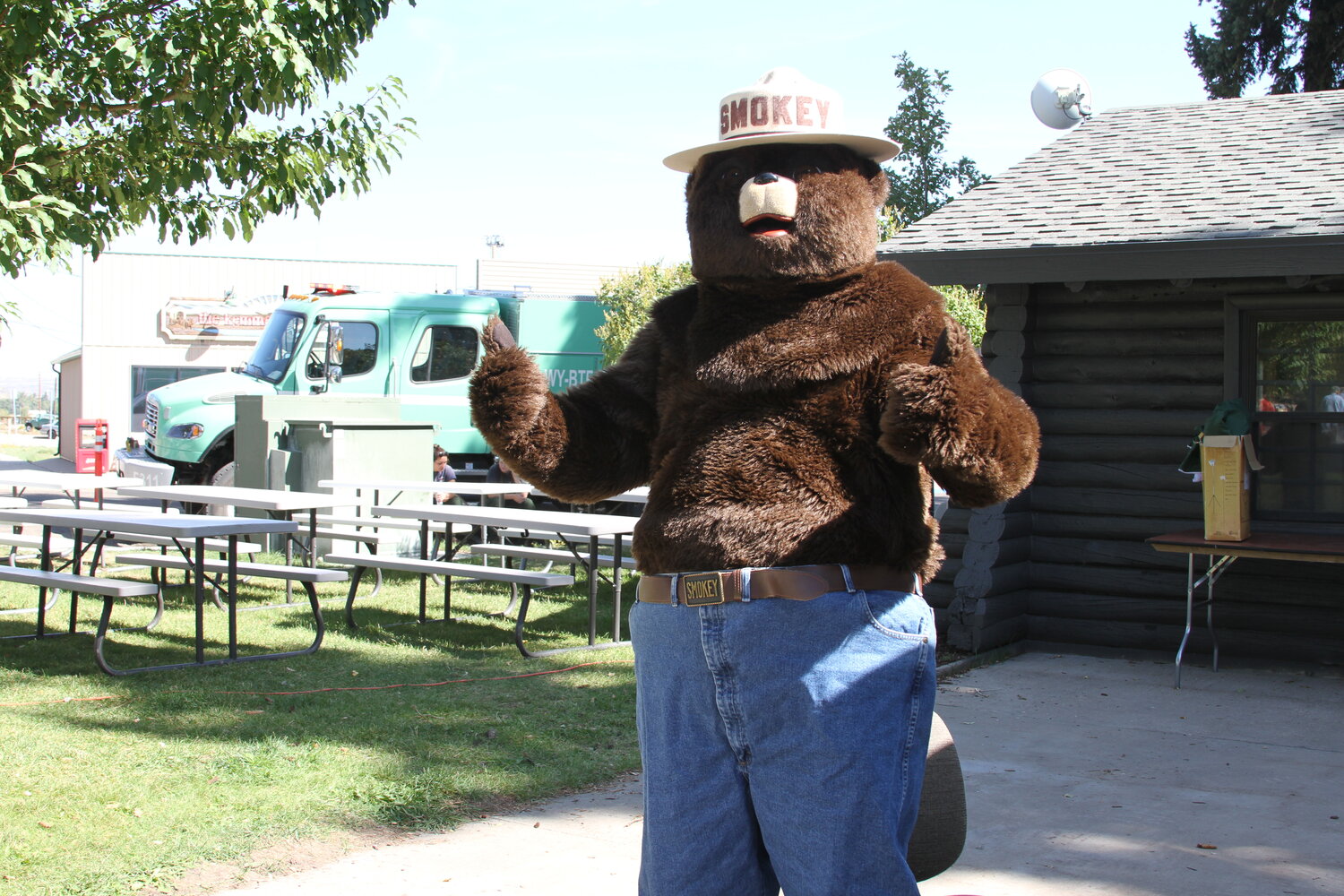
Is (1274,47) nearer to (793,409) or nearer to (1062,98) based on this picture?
(1062,98)

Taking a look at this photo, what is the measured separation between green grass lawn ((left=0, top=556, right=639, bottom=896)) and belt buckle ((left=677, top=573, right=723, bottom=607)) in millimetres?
2114

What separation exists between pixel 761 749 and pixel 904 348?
75 cm

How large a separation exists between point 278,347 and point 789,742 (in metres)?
12.4

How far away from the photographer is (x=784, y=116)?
2.31 metres

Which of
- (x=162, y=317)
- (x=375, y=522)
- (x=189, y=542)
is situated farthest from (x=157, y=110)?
(x=162, y=317)

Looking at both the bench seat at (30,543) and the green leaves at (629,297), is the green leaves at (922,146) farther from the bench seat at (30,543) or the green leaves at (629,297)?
the bench seat at (30,543)

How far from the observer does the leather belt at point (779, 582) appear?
2.04 metres

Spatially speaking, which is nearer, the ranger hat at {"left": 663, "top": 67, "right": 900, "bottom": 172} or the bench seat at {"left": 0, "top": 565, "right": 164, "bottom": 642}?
the ranger hat at {"left": 663, "top": 67, "right": 900, "bottom": 172}

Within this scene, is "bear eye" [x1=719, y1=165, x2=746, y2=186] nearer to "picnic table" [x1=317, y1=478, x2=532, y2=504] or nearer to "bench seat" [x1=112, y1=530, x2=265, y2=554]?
"bench seat" [x1=112, y1=530, x2=265, y2=554]

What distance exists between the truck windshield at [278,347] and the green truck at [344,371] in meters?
0.01

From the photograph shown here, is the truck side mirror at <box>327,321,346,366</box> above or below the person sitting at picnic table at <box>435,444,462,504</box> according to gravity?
above

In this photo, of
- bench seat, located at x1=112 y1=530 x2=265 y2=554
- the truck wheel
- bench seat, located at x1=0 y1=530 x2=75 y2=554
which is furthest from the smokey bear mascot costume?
the truck wheel

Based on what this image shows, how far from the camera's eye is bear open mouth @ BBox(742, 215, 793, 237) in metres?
2.26

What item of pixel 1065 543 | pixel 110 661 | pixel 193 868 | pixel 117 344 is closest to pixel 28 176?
pixel 110 661
